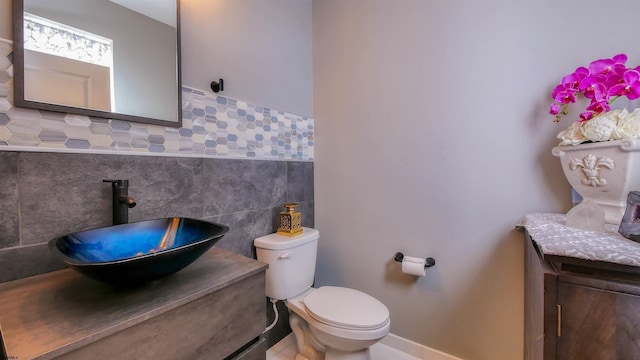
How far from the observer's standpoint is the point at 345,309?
1.27 meters

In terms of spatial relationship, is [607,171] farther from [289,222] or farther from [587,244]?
[289,222]

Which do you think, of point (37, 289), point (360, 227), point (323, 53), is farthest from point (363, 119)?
point (37, 289)

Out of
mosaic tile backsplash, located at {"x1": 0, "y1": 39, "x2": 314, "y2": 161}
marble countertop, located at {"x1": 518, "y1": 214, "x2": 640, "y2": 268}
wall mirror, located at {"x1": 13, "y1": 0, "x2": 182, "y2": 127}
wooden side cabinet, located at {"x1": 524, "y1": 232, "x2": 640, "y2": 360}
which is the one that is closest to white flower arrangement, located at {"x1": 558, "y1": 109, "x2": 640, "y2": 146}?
marble countertop, located at {"x1": 518, "y1": 214, "x2": 640, "y2": 268}

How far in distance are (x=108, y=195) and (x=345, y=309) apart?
1137 millimetres

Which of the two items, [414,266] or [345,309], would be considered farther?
[414,266]

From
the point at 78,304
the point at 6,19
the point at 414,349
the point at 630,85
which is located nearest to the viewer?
the point at 78,304

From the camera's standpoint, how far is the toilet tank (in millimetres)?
1401

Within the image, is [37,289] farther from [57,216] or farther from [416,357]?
[416,357]

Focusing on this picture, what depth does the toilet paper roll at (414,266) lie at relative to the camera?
1.42 metres

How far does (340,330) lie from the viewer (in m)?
1.17

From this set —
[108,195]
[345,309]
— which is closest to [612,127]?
[345,309]

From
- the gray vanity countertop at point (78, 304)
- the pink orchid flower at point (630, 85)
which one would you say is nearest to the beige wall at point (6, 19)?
the gray vanity countertop at point (78, 304)

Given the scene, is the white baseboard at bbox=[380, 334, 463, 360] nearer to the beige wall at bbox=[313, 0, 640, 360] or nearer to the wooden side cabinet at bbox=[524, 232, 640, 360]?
the beige wall at bbox=[313, 0, 640, 360]

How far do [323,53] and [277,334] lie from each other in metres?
1.97
